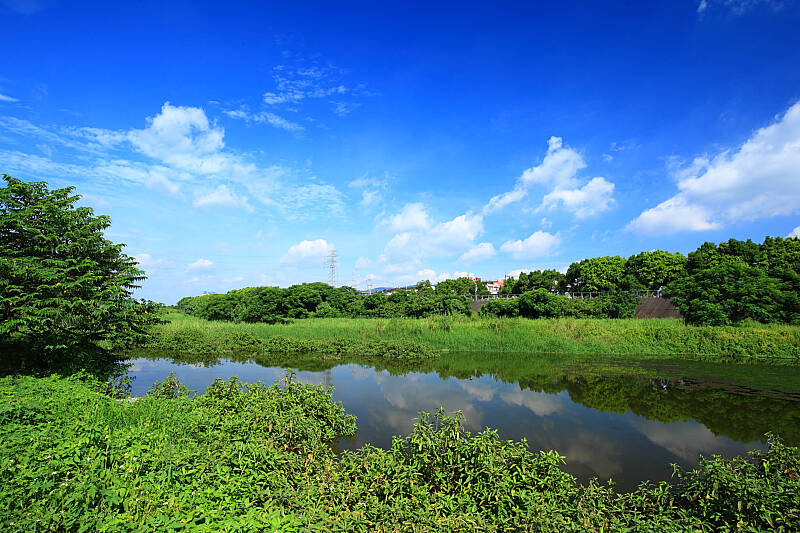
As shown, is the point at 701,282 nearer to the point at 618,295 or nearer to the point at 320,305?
the point at 618,295

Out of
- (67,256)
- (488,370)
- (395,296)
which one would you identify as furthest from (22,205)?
(395,296)

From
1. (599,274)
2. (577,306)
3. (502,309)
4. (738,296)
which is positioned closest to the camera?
(738,296)

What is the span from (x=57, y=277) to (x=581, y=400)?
14.6 m

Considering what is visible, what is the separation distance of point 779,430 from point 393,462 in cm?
986

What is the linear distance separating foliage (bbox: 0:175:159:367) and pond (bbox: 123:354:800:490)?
10.2 feet

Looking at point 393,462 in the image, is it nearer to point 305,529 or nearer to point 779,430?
point 305,529

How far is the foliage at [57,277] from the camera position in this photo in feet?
28.1

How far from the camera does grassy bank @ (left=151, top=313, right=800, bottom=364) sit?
56.9 feet

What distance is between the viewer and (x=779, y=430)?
29.0ft

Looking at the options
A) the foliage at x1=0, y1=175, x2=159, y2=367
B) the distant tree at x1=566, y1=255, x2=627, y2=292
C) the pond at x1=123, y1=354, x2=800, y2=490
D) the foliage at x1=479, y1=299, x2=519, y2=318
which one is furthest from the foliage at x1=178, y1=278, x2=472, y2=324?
the distant tree at x1=566, y1=255, x2=627, y2=292

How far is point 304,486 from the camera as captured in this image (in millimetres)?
4758

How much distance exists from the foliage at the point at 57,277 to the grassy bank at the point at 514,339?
1065cm

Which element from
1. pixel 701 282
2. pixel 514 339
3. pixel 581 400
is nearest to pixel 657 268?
pixel 701 282

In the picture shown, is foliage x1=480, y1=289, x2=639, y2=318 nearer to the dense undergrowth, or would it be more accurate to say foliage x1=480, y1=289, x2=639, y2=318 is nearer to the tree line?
the tree line
